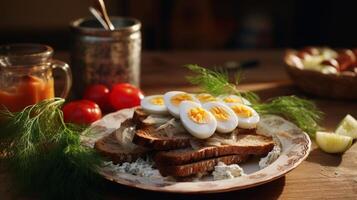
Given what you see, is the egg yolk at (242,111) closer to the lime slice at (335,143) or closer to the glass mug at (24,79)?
the lime slice at (335,143)

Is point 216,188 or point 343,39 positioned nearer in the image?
point 216,188

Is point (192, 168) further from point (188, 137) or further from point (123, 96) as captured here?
point (123, 96)

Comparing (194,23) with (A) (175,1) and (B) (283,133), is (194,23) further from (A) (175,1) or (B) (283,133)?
(B) (283,133)

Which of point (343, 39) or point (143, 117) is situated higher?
point (143, 117)

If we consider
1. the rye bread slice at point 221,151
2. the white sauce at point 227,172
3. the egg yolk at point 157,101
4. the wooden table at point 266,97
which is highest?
the egg yolk at point 157,101

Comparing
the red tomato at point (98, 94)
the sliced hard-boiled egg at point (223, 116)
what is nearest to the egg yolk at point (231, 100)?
the sliced hard-boiled egg at point (223, 116)

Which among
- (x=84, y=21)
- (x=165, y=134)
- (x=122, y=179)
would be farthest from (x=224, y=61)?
(x=122, y=179)

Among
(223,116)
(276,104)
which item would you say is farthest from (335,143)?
(223,116)
